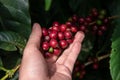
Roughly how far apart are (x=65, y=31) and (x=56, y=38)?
5 cm

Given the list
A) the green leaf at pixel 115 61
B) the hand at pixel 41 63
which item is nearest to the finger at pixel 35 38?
the hand at pixel 41 63

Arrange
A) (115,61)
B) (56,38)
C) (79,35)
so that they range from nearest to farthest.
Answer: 1. (115,61)
2. (56,38)
3. (79,35)

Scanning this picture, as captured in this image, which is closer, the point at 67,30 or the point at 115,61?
the point at 115,61

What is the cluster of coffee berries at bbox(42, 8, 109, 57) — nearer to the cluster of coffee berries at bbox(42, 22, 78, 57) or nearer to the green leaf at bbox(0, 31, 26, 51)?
the cluster of coffee berries at bbox(42, 22, 78, 57)

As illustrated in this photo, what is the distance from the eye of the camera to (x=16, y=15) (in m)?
1.54

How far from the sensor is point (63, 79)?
64.7 inches

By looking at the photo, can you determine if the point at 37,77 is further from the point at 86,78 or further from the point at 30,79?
the point at 86,78

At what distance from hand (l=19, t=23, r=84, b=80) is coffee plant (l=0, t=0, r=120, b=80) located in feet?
0.09

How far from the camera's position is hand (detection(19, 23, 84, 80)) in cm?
149

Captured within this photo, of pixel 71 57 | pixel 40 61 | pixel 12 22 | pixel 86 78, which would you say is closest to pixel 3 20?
pixel 12 22

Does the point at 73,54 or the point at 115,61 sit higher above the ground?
the point at 115,61

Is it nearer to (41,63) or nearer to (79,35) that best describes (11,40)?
(41,63)

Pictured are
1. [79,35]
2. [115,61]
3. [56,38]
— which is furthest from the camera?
[79,35]

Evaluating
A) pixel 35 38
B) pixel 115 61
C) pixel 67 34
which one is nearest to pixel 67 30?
pixel 67 34
